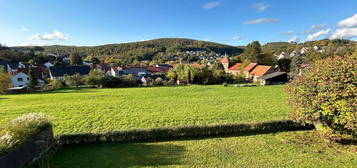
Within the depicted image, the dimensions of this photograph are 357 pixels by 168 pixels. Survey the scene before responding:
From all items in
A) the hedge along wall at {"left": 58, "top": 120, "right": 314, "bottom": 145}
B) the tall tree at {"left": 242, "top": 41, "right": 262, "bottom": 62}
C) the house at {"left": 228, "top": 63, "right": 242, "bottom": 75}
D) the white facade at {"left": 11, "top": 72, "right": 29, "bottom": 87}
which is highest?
the tall tree at {"left": 242, "top": 41, "right": 262, "bottom": 62}

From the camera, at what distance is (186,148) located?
744 centimetres

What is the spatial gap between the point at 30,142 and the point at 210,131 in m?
7.70

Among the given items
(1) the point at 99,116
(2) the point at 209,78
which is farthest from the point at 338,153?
(2) the point at 209,78

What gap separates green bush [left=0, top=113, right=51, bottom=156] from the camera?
4921mm

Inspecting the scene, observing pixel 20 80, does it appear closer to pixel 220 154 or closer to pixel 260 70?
pixel 220 154

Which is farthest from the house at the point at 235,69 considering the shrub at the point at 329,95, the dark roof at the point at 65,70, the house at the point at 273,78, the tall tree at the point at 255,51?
the dark roof at the point at 65,70

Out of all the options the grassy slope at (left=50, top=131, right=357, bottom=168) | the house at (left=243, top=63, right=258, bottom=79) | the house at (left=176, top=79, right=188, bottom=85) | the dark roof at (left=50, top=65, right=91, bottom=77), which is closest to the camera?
the grassy slope at (left=50, top=131, right=357, bottom=168)

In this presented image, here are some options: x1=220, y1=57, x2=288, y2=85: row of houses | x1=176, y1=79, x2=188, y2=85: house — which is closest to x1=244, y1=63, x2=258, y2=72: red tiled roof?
x1=220, y1=57, x2=288, y2=85: row of houses

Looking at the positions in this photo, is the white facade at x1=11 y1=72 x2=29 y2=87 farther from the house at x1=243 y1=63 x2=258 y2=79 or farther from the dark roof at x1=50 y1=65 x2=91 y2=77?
the house at x1=243 y1=63 x2=258 y2=79

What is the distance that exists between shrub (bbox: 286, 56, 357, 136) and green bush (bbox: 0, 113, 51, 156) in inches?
426

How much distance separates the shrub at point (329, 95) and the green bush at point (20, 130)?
1082cm

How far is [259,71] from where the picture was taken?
39.1 meters

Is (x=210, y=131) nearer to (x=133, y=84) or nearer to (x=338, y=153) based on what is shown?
(x=338, y=153)

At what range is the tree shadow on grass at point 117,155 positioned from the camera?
632cm
